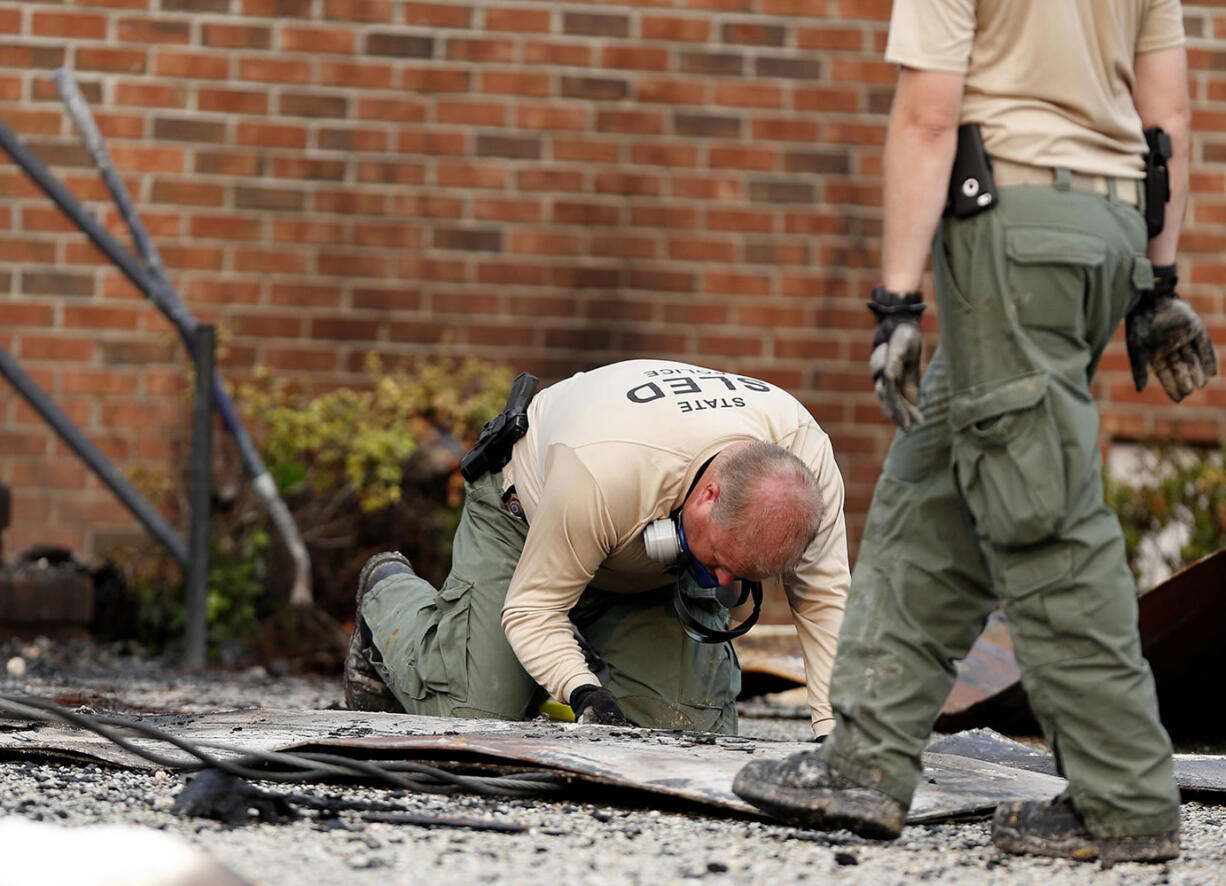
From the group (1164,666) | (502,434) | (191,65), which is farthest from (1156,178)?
(191,65)

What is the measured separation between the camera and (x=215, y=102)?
6812mm

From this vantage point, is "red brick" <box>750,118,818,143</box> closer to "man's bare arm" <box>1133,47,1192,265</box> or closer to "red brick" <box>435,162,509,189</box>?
"red brick" <box>435,162,509,189</box>

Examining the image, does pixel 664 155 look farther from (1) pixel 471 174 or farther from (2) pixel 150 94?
(2) pixel 150 94

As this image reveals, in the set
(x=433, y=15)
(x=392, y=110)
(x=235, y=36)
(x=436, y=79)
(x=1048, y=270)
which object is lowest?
(x=1048, y=270)

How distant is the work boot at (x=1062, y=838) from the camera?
2645mm

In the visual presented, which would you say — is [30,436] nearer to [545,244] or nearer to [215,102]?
[215,102]

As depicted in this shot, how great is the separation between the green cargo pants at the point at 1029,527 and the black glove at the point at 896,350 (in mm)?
81

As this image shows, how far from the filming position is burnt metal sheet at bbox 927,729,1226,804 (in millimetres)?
3365

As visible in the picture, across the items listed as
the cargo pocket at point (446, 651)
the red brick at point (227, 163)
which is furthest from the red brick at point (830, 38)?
the cargo pocket at point (446, 651)

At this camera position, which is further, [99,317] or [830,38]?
[830,38]

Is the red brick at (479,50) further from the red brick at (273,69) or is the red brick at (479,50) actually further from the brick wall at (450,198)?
the red brick at (273,69)

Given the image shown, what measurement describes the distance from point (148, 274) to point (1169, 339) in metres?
4.36

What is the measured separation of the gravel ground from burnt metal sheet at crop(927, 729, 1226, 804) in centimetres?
9

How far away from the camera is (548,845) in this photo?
2.64 metres
